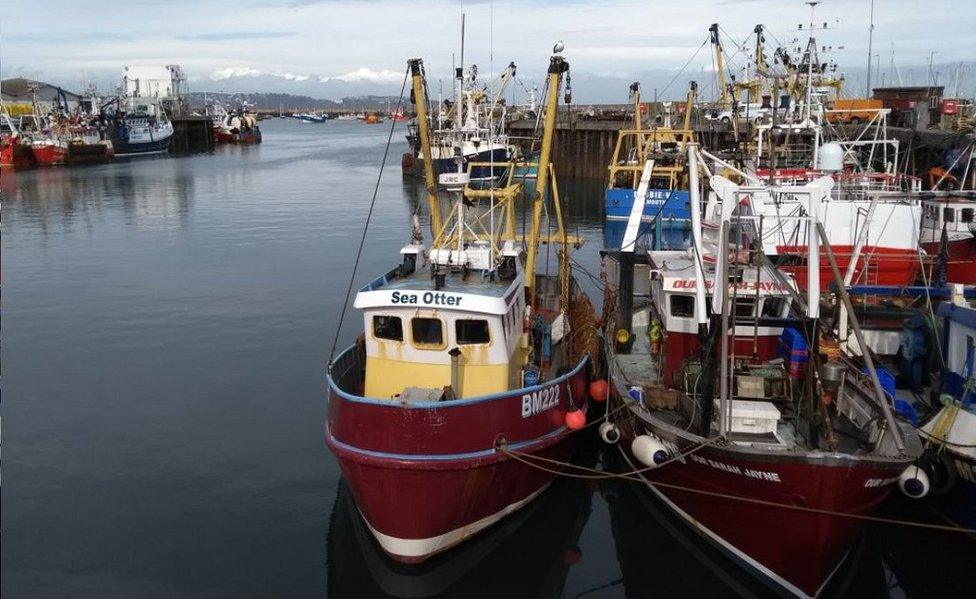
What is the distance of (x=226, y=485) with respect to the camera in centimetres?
1538

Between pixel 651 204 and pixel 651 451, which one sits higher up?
pixel 651 204

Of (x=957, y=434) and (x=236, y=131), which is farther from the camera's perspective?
(x=236, y=131)

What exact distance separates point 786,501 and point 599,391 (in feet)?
18.8

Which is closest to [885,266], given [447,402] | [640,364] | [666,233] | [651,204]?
[640,364]

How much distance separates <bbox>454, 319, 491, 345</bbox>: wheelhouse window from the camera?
42.6 feet

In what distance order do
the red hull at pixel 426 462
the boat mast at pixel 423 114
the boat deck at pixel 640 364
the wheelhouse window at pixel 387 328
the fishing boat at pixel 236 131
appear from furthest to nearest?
the fishing boat at pixel 236 131 < the boat mast at pixel 423 114 < the boat deck at pixel 640 364 < the wheelhouse window at pixel 387 328 < the red hull at pixel 426 462

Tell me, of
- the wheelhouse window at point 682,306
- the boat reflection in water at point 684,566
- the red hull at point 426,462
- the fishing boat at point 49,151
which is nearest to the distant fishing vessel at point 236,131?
the fishing boat at point 49,151

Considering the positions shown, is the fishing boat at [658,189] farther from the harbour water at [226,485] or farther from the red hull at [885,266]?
the red hull at [885,266]

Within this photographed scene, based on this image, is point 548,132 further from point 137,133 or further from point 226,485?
point 137,133

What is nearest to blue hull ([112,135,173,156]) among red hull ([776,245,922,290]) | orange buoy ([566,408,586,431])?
red hull ([776,245,922,290])

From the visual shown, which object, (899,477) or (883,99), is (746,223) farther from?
(883,99)

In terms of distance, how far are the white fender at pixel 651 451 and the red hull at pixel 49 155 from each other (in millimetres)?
89593

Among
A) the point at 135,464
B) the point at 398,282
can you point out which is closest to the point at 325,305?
the point at 135,464

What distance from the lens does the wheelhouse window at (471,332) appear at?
12984mm
